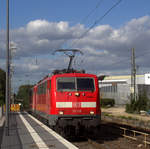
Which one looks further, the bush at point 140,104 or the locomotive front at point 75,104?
the bush at point 140,104

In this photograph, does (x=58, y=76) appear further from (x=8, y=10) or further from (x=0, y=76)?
(x=0, y=76)

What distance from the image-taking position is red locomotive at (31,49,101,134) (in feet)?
43.4

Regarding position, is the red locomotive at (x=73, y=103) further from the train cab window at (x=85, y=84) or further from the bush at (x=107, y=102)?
the bush at (x=107, y=102)

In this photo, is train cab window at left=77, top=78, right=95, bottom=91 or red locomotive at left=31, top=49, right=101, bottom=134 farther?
train cab window at left=77, top=78, right=95, bottom=91

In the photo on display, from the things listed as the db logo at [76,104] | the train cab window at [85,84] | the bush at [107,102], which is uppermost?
the train cab window at [85,84]

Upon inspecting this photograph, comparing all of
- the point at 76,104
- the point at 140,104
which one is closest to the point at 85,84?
the point at 76,104

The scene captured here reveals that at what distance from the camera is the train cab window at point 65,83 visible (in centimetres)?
1373

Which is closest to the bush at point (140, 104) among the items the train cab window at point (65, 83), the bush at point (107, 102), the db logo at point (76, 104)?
the bush at point (107, 102)

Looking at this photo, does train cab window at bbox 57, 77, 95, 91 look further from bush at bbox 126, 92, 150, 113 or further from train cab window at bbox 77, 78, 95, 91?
bush at bbox 126, 92, 150, 113

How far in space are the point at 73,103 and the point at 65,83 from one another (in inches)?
42.8

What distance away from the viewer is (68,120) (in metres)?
13.3

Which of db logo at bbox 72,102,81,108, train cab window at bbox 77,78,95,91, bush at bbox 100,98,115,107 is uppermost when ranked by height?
train cab window at bbox 77,78,95,91

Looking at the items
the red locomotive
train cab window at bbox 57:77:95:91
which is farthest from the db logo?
train cab window at bbox 57:77:95:91

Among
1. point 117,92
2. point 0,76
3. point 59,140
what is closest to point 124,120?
point 59,140
